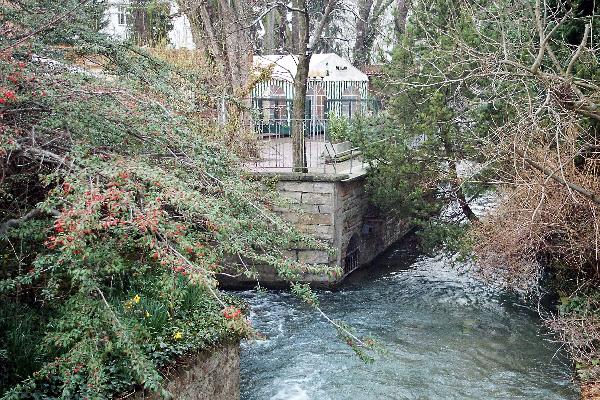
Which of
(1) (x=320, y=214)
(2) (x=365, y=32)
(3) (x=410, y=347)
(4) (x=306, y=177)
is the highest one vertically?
(2) (x=365, y=32)

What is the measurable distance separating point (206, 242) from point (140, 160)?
92 cm

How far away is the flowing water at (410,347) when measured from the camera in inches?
342

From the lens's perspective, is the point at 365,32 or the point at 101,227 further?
the point at 365,32

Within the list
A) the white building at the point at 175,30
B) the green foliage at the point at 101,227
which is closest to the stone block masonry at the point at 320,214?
the white building at the point at 175,30

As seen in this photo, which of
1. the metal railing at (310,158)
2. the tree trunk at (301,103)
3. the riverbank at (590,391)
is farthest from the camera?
the metal railing at (310,158)

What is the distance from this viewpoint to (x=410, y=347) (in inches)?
400

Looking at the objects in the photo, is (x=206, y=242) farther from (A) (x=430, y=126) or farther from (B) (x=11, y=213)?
(A) (x=430, y=126)

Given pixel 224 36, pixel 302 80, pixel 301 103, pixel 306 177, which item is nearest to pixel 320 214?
Result: pixel 306 177

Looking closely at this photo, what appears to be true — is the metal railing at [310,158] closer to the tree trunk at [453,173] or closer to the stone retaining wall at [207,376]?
the tree trunk at [453,173]

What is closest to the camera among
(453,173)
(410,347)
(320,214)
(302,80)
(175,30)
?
(410,347)

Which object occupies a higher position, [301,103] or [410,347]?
[301,103]

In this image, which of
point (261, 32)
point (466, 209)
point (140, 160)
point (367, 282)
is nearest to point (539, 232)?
point (466, 209)

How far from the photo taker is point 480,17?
11.1m

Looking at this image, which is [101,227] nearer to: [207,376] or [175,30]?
[207,376]
